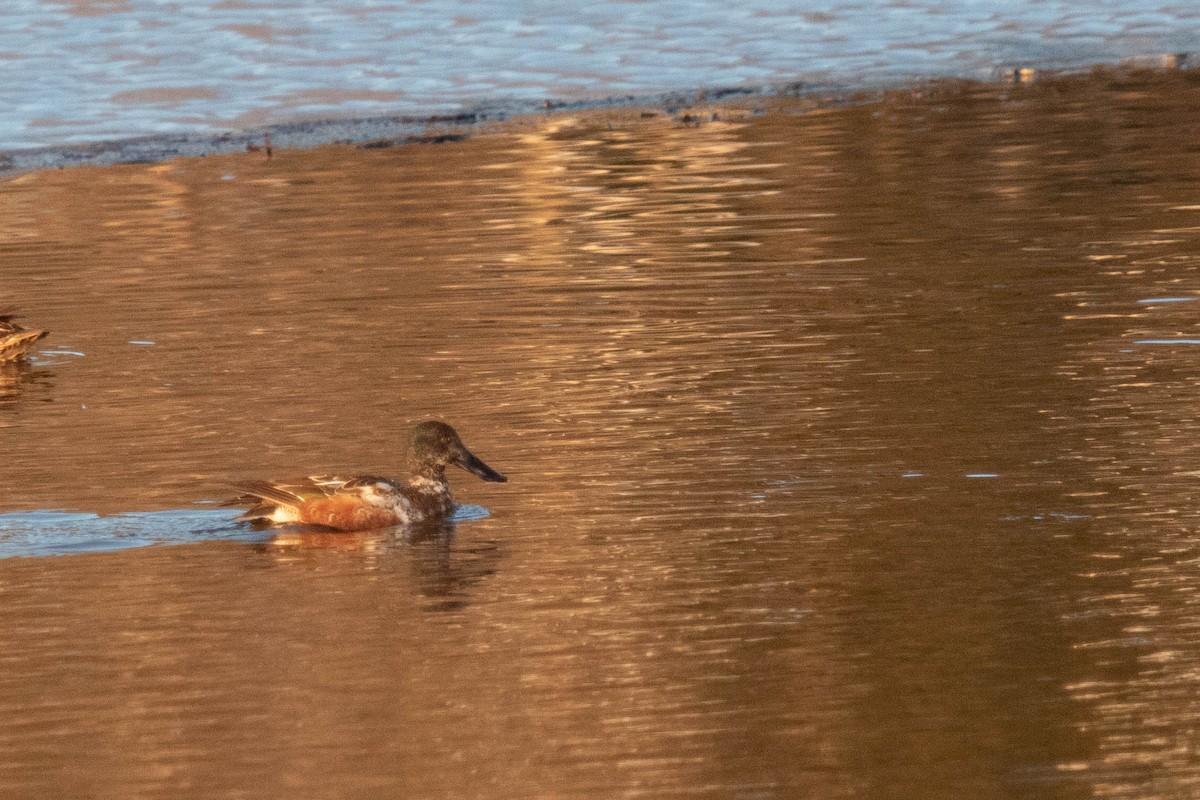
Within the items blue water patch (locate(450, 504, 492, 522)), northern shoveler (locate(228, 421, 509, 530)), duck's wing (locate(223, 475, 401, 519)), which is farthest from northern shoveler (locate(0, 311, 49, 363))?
blue water patch (locate(450, 504, 492, 522))

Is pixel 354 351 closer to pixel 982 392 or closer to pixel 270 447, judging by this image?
pixel 270 447

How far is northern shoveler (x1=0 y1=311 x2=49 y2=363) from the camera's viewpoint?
561 inches

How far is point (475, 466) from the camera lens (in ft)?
33.3

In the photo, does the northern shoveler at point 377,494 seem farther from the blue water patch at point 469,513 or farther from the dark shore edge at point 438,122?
the dark shore edge at point 438,122

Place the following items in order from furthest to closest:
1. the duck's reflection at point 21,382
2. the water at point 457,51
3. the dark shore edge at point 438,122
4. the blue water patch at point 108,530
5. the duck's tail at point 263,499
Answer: the water at point 457,51
the dark shore edge at point 438,122
the duck's reflection at point 21,382
the duck's tail at point 263,499
the blue water patch at point 108,530

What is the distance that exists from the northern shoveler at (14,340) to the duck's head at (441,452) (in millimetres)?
4922

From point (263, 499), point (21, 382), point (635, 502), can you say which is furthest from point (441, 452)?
point (21, 382)

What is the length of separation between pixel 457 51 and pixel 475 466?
62.8ft

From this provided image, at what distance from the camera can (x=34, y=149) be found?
23875 mm

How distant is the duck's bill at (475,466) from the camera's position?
10125mm

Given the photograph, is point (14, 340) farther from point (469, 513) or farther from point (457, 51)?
point (457, 51)

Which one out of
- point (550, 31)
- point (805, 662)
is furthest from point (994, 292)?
point (550, 31)

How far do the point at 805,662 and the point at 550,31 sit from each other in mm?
22728

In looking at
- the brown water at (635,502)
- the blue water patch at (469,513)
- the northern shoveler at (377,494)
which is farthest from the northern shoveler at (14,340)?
the blue water patch at (469,513)
